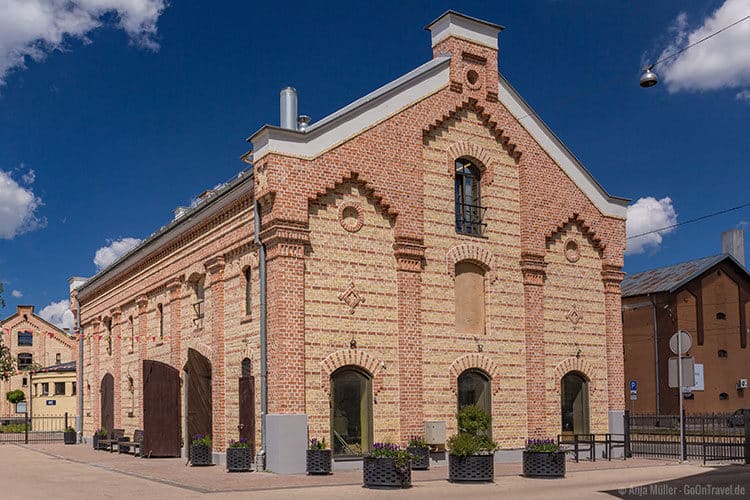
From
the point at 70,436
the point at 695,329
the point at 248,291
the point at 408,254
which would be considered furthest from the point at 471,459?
the point at 695,329

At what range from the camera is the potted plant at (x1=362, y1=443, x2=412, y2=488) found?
16.5 meters

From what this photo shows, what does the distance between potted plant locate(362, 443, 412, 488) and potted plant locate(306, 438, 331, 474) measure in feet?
8.14

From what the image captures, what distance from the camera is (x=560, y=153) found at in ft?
85.0

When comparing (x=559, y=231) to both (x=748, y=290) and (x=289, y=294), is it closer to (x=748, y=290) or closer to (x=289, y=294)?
(x=289, y=294)

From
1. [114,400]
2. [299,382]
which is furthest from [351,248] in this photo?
[114,400]

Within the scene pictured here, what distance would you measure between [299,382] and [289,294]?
2074 mm

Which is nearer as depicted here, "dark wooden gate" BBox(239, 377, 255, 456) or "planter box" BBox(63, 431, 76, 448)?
"dark wooden gate" BBox(239, 377, 255, 456)

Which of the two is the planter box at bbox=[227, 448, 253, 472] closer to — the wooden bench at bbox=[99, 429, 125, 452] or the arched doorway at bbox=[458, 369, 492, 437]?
the arched doorway at bbox=[458, 369, 492, 437]

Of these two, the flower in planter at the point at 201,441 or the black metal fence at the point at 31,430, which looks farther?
the black metal fence at the point at 31,430

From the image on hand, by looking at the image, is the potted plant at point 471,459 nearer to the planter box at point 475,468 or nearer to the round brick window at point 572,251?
the planter box at point 475,468

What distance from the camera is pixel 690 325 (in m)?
46.3

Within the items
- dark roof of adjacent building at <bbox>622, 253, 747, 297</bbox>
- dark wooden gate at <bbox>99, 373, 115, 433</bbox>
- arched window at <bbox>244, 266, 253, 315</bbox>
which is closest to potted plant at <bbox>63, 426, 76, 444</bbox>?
dark wooden gate at <bbox>99, 373, 115, 433</bbox>

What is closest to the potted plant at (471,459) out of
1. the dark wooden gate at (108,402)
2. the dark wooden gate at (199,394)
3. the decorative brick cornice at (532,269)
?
the decorative brick cornice at (532,269)

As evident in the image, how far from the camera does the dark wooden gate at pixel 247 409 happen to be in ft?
68.9
